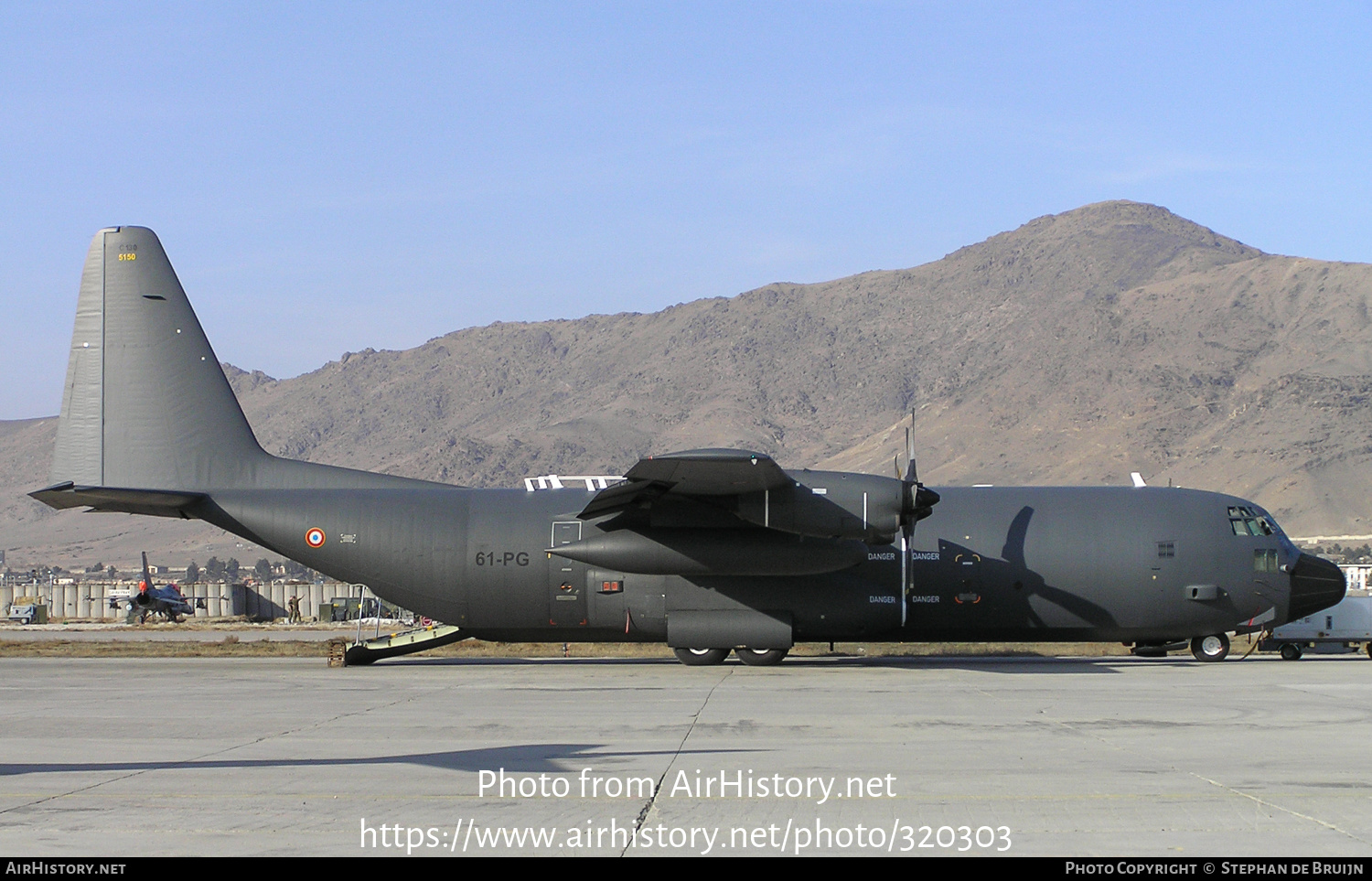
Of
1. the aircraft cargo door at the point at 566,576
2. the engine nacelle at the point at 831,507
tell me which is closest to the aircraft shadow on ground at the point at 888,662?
the aircraft cargo door at the point at 566,576

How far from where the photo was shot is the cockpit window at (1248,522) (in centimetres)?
2417

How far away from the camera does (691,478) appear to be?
21.2m

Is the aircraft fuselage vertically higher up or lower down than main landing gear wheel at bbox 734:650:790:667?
higher up

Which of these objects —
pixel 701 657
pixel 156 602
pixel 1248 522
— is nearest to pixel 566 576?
pixel 701 657

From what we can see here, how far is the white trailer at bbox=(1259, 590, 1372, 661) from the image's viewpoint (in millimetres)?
27219

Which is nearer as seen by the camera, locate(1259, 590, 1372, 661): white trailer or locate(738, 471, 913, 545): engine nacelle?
locate(738, 471, 913, 545): engine nacelle

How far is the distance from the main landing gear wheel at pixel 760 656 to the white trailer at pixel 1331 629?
1105 centimetres

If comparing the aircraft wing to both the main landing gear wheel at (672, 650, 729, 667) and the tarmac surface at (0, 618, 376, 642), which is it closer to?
the main landing gear wheel at (672, 650, 729, 667)

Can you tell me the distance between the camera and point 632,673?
2333 cm

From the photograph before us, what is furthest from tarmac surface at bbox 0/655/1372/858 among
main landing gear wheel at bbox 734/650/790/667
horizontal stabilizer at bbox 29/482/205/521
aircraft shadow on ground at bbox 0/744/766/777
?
horizontal stabilizer at bbox 29/482/205/521

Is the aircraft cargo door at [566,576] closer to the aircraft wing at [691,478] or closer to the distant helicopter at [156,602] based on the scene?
the aircraft wing at [691,478]

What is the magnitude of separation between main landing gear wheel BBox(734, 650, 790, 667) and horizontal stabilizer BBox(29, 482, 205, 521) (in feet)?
36.1

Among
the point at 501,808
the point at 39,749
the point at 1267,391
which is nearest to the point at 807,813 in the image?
the point at 501,808

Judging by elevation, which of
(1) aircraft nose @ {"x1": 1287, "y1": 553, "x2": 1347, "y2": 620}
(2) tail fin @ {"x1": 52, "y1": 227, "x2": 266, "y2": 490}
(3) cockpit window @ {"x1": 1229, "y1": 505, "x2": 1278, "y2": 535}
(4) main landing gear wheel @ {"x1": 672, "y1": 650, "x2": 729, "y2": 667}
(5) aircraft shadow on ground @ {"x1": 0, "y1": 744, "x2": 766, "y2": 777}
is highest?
(2) tail fin @ {"x1": 52, "y1": 227, "x2": 266, "y2": 490}
